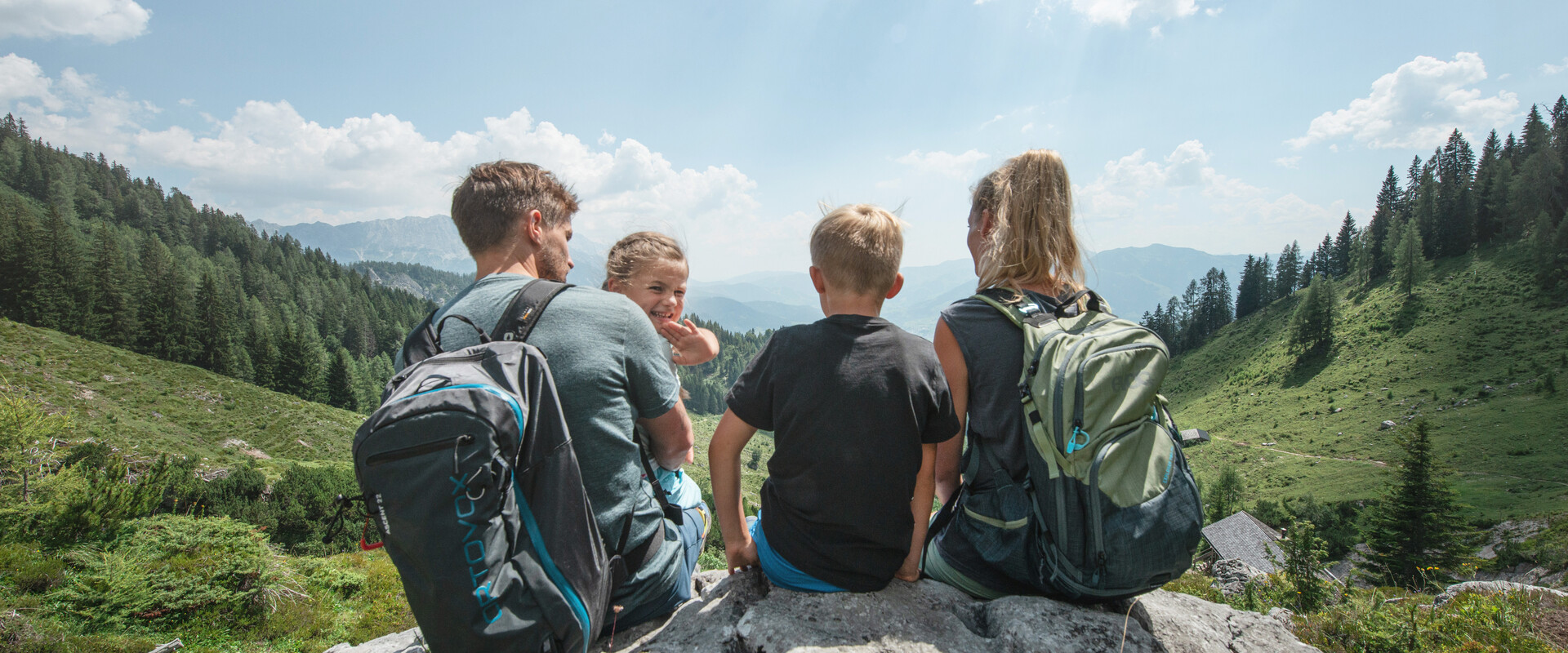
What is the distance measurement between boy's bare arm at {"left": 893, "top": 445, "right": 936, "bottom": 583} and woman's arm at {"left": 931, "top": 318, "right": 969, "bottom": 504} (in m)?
0.14

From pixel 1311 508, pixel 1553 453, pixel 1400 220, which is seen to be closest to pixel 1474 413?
pixel 1553 453

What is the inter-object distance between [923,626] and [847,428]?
1.06 m

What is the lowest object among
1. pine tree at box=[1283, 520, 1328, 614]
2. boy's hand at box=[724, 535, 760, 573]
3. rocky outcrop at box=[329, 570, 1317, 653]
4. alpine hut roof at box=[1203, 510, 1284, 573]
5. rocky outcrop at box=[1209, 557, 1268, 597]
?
alpine hut roof at box=[1203, 510, 1284, 573]

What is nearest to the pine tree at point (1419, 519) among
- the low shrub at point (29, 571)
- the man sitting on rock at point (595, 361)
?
the man sitting on rock at point (595, 361)

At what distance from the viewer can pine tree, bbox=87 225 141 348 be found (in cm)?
6341

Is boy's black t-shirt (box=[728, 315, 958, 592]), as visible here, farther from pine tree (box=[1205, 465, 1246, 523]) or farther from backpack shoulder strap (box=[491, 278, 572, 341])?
pine tree (box=[1205, 465, 1246, 523])

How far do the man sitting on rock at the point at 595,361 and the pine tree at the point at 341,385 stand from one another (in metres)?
87.8

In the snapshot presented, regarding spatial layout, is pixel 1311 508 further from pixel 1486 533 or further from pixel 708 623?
pixel 708 623

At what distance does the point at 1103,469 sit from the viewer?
2389 millimetres

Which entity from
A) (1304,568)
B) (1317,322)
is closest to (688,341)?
(1304,568)

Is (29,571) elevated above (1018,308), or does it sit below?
below

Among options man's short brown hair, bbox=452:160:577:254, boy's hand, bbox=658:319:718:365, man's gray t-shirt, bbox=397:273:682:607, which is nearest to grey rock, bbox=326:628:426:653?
man's gray t-shirt, bbox=397:273:682:607

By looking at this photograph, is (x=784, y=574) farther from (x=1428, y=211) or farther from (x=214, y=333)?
(x=1428, y=211)

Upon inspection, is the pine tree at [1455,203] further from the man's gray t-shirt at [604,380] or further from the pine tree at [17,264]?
the pine tree at [17,264]
